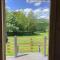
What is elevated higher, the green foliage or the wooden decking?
the green foliage

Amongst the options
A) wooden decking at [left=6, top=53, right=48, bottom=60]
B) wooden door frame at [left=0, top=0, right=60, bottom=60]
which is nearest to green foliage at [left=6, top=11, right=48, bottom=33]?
wooden door frame at [left=0, top=0, right=60, bottom=60]

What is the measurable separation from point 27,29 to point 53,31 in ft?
1.50

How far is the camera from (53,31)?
2398mm

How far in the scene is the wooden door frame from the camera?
2344 mm

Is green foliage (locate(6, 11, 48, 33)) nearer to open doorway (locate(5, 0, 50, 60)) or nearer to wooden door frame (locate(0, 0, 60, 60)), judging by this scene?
open doorway (locate(5, 0, 50, 60))

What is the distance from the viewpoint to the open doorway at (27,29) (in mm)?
2416

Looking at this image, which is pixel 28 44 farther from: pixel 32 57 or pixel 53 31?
pixel 53 31

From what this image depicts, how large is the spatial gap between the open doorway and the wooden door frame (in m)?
0.08

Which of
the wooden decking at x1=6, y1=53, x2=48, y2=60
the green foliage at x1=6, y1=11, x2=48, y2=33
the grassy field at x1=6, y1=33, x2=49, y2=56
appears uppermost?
the green foliage at x1=6, y1=11, x2=48, y2=33

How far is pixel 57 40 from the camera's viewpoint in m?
2.40

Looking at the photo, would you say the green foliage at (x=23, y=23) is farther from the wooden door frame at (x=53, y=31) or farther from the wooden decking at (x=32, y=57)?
the wooden decking at (x=32, y=57)

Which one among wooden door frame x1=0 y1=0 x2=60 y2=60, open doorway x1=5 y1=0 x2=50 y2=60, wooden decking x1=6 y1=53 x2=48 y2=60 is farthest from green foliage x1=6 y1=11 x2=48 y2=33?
wooden decking x1=6 y1=53 x2=48 y2=60

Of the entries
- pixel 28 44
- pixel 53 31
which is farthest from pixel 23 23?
pixel 53 31

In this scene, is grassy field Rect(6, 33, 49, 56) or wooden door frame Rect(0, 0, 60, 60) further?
grassy field Rect(6, 33, 49, 56)
